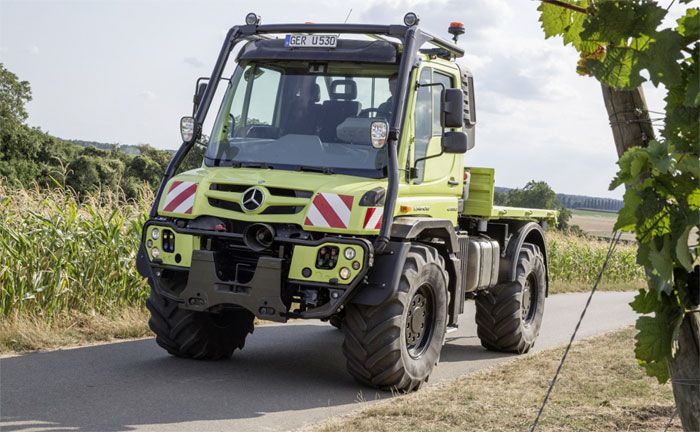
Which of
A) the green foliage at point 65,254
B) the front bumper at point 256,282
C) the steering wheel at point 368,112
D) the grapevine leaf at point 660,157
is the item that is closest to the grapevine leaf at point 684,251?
the grapevine leaf at point 660,157

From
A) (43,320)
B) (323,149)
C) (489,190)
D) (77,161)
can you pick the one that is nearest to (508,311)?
(489,190)

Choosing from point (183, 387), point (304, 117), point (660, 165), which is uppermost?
point (304, 117)

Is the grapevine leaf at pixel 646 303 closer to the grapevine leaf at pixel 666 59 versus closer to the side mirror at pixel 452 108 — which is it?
the grapevine leaf at pixel 666 59

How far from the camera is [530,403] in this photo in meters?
8.02

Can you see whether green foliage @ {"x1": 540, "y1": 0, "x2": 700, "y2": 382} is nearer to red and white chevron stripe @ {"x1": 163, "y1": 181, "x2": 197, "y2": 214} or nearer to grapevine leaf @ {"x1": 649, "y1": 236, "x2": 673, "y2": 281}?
grapevine leaf @ {"x1": 649, "y1": 236, "x2": 673, "y2": 281}

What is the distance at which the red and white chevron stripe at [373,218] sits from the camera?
315 inches

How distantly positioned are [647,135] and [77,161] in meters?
43.5

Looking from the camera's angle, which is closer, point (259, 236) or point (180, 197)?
point (259, 236)

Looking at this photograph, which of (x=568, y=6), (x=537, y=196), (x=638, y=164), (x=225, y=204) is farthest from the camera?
(x=537, y=196)

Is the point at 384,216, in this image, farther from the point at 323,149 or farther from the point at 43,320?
the point at 43,320

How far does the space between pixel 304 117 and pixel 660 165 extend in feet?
17.4

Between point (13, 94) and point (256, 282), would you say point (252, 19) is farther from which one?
point (13, 94)

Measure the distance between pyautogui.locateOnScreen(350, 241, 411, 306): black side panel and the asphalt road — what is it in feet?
2.71

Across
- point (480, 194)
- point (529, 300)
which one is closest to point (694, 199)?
point (480, 194)
